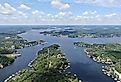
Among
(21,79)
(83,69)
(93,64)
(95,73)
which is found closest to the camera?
(21,79)

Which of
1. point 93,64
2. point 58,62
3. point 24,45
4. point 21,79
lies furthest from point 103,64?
point 24,45

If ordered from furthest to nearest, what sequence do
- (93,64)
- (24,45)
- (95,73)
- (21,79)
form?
(24,45) → (93,64) → (95,73) → (21,79)

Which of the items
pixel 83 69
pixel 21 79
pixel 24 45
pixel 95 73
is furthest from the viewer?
pixel 24 45

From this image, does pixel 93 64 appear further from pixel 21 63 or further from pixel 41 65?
pixel 21 63

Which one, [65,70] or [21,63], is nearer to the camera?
[65,70]

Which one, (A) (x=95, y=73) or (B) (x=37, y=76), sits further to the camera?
(A) (x=95, y=73)

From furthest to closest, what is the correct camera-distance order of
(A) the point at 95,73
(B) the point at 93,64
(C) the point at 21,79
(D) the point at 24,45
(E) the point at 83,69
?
1. (D) the point at 24,45
2. (B) the point at 93,64
3. (E) the point at 83,69
4. (A) the point at 95,73
5. (C) the point at 21,79

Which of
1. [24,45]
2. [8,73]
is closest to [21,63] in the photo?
[8,73]

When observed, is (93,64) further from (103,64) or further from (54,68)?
(54,68)
